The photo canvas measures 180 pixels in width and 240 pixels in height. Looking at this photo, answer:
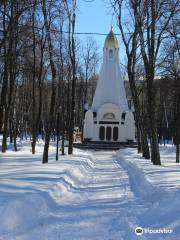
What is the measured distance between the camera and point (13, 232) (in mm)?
7746

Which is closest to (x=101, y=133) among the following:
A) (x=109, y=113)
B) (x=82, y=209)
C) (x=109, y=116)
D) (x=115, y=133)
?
(x=115, y=133)

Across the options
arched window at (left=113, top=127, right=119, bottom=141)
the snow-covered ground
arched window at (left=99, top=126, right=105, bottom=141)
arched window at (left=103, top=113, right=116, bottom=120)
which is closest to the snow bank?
the snow-covered ground

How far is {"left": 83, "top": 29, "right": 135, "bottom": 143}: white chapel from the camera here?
64.7 m

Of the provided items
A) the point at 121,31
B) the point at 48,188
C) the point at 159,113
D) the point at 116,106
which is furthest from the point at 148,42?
the point at 159,113

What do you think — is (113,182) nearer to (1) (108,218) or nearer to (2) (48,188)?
(2) (48,188)

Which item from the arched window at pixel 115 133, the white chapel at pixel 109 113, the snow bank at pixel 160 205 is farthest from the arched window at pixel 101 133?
the snow bank at pixel 160 205

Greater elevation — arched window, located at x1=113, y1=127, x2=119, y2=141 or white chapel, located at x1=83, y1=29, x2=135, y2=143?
white chapel, located at x1=83, y1=29, x2=135, y2=143

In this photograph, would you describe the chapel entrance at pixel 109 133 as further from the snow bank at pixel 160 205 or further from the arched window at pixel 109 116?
the snow bank at pixel 160 205

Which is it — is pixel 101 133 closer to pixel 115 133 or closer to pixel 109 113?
pixel 115 133

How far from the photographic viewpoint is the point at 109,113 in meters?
65.6

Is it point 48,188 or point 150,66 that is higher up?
point 150,66

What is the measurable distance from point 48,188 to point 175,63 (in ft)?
73.4

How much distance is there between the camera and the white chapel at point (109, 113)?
64.7 metres

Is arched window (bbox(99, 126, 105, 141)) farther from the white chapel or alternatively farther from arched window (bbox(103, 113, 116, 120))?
arched window (bbox(103, 113, 116, 120))
